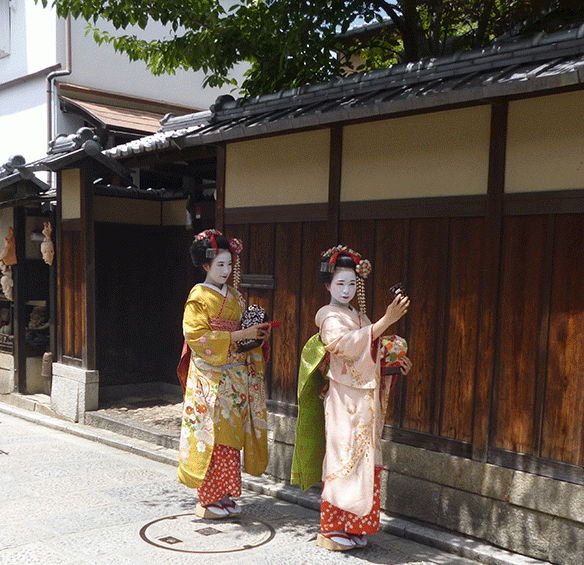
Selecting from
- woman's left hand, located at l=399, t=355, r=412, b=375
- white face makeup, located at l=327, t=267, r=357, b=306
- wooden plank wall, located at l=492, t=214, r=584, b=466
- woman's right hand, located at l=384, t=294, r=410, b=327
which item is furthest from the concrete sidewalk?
white face makeup, located at l=327, t=267, r=357, b=306

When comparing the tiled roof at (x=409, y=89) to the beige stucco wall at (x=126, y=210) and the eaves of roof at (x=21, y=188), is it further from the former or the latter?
the eaves of roof at (x=21, y=188)

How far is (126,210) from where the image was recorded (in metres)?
11.0

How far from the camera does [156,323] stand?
11.4 metres

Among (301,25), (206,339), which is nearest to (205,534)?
(206,339)

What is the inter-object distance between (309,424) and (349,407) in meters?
0.49

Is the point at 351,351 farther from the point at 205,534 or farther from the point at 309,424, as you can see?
the point at 205,534

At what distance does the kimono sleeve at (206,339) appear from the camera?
575cm

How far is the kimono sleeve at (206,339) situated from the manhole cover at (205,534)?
141 cm

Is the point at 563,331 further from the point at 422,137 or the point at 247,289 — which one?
the point at 247,289

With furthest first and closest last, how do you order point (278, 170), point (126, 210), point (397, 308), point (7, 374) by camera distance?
1. point (7, 374)
2. point (126, 210)
3. point (278, 170)
4. point (397, 308)

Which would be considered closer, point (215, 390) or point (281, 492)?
point (215, 390)

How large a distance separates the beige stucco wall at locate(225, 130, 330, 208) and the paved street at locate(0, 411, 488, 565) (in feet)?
10.1

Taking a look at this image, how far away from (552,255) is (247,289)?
3.50 m

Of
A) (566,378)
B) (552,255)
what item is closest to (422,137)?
(552,255)
